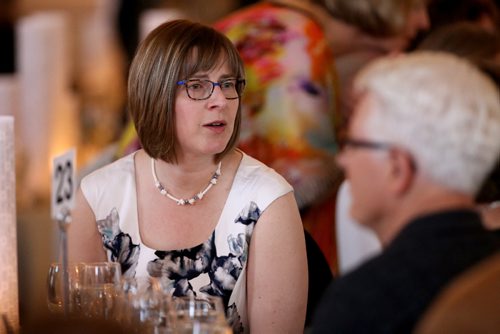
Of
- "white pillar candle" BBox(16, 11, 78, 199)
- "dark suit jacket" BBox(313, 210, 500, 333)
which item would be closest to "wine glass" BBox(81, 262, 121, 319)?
"dark suit jacket" BBox(313, 210, 500, 333)

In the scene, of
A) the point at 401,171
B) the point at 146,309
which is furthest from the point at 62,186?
the point at 401,171

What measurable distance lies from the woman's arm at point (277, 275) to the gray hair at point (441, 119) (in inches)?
31.1


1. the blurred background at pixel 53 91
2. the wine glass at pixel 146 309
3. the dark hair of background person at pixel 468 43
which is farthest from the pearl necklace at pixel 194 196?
the blurred background at pixel 53 91

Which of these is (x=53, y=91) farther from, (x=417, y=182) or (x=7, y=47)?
(x=417, y=182)

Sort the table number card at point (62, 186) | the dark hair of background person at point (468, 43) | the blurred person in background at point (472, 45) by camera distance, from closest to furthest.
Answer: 1. the table number card at point (62, 186)
2. the blurred person in background at point (472, 45)
3. the dark hair of background person at point (468, 43)

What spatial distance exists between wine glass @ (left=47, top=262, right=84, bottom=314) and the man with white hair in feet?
2.39

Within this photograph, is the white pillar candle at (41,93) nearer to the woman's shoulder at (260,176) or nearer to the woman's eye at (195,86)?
the woman's shoulder at (260,176)

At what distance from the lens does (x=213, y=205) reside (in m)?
2.62

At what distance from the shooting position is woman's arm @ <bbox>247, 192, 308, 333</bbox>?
2.53 m

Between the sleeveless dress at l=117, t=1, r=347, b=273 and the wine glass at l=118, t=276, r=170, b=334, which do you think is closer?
the wine glass at l=118, t=276, r=170, b=334

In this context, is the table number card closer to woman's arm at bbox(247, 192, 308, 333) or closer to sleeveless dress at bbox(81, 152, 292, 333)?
sleeveless dress at bbox(81, 152, 292, 333)

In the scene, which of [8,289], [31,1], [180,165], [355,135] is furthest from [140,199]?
[31,1]

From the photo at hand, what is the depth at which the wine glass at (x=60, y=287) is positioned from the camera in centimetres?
229

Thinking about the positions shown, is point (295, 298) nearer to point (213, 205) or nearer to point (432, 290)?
point (213, 205)
